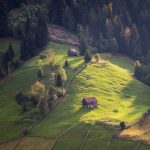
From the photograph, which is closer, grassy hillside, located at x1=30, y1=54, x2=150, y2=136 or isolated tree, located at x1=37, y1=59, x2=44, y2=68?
grassy hillside, located at x1=30, y1=54, x2=150, y2=136

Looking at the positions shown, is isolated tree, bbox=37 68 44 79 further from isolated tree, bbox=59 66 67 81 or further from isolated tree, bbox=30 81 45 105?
isolated tree, bbox=30 81 45 105

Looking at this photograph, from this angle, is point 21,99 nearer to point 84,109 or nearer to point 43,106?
point 43,106

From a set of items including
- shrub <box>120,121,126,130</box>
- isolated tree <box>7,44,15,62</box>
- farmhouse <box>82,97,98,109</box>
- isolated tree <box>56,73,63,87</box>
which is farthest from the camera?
isolated tree <box>7,44,15,62</box>

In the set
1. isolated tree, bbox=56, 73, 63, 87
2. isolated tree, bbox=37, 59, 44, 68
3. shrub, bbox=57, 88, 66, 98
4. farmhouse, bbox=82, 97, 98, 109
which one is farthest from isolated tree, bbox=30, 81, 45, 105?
isolated tree, bbox=37, 59, 44, 68

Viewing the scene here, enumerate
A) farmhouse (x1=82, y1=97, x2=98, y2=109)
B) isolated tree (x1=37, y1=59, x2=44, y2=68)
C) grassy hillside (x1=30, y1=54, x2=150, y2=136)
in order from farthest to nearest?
1. isolated tree (x1=37, y1=59, x2=44, y2=68)
2. farmhouse (x1=82, y1=97, x2=98, y2=109)
3. grassy hillside (x1=30, y1=54, x2=150, y2=136)

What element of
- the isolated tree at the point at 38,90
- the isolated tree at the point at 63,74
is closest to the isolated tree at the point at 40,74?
the isolated tree at the point at 63,74

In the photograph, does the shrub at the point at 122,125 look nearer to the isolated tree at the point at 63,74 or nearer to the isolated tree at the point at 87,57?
the isolated tree at the point at 63,74

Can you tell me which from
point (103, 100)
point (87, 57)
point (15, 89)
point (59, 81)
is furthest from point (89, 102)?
point (87, 57)

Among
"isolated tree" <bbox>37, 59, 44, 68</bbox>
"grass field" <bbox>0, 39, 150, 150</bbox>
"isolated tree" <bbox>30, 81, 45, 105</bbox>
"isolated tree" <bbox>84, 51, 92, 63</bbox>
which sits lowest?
"grass field" <bbox>0, 39, 150, 150</bbox>
